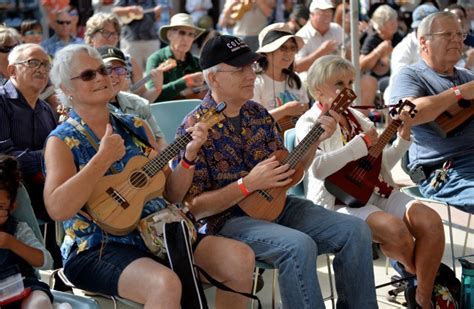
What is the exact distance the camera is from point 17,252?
10.4 feet

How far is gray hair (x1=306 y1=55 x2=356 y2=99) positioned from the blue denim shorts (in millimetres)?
1305

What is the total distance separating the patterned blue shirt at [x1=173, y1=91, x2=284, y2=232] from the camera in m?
3.65

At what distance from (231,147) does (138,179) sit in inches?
20.5

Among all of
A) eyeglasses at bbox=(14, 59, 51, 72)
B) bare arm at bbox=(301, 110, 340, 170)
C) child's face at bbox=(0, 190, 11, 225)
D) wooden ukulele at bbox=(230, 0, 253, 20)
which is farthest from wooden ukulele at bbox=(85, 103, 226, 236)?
wooden ukulele at bbox=(230, 0, 253, 20)

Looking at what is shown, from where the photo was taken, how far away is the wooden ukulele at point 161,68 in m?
5.80

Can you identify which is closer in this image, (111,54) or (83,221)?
(83,221)

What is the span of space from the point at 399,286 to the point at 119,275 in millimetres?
1878

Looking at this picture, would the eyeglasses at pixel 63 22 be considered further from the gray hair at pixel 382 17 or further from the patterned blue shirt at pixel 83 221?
the patterned blue shirt at pixel 83 221

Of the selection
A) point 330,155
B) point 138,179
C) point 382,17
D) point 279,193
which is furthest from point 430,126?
point 382,17

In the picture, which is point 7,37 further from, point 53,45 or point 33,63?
point 53,45

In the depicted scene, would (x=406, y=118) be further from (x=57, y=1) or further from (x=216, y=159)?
(x=57, y=1)

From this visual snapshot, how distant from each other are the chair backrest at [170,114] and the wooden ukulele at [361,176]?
1.20 metres

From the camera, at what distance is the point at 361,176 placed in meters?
4.08

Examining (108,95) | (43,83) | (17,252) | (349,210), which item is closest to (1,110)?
(43,83)
